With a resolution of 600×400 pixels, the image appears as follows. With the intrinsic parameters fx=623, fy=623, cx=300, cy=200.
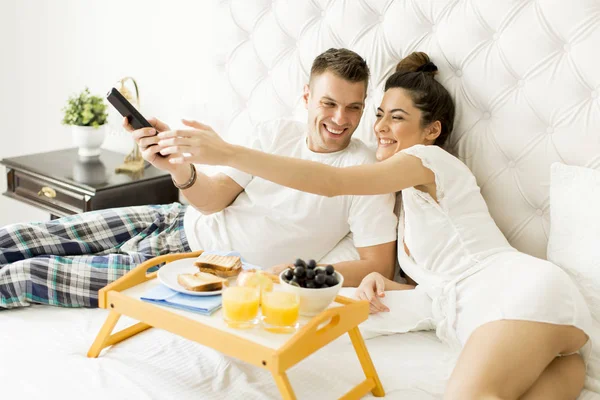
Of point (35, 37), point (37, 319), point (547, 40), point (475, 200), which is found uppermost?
point (547, 40)

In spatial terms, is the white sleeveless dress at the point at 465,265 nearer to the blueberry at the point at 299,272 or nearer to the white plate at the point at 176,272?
the blueberry at the point at 299,272

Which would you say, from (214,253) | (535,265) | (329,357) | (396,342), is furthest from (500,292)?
(214,253)

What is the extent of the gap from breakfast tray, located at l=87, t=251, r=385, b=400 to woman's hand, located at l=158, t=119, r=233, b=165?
1.02 feet

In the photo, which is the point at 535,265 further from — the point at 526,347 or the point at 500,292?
the point at 526,347

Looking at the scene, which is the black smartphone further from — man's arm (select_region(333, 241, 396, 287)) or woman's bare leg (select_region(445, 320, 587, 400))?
woman's bare leg (select_region(445, 320, 587, 400))

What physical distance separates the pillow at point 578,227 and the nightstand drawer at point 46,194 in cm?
180

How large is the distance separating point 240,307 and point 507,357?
1.96ft

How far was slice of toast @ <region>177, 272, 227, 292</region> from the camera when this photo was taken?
1.47 meters

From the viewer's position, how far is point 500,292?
1.55 m

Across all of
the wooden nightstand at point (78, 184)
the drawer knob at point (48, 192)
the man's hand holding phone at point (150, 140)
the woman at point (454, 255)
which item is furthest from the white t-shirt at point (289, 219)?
the drawer knob at point (48, 192)

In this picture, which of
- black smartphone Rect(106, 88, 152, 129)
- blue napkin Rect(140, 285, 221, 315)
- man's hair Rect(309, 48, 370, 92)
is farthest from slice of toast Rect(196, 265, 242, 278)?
man's hair Rect(309, 48, 370, 92)

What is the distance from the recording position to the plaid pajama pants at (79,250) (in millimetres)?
1771

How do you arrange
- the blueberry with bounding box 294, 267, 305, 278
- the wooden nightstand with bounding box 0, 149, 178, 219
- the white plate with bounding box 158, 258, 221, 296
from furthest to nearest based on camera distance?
the wooden nightstand with bounding box 0, 149, 178, 219
the white plate with bounding box 158, 258, 221, 296
the blueberry with bounding box 294, 267, 305, 278

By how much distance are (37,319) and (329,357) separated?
0.81m
